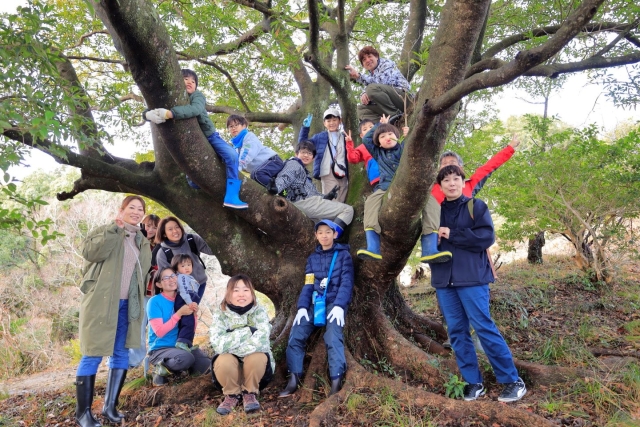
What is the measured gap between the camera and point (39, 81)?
3.47 meters

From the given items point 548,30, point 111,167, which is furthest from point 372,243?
point 548,30

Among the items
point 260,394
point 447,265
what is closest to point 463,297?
point 447,265

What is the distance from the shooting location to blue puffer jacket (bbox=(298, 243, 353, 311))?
14.0ft

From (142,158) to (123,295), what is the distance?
5.81 meters

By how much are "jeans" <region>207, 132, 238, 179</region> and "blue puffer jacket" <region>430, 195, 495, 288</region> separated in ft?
7.55

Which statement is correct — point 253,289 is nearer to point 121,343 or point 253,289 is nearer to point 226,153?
point 121,343

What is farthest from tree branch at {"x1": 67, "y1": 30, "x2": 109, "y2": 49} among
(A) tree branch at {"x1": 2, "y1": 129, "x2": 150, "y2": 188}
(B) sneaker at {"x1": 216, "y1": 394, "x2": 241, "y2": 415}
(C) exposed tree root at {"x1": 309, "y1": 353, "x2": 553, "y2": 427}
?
(C) exposed tree root at {"x1": 309, "y1": 353, "x2": 553, "y2": 427}

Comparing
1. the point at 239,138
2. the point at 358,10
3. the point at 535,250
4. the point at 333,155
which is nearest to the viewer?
the point at 239,138

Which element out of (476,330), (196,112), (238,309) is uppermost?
(196,112)

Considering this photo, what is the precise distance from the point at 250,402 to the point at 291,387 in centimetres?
49

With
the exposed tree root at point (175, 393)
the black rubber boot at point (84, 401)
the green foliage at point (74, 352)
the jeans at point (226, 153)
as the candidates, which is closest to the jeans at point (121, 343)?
the black rubber boot at point (84, 401)

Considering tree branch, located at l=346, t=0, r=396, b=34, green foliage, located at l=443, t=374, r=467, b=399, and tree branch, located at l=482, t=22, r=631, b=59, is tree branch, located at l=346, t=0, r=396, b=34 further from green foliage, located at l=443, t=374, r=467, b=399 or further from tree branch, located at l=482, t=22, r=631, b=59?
green foliage, located at l=443, t=374, r=467, b=399

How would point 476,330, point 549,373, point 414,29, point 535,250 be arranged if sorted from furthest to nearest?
point 535,250
point 414,29
point 549,373
point 476,330

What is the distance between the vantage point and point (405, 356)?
4457 millimetres
